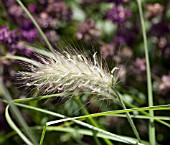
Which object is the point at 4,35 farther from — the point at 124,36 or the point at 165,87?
the point at 165,87

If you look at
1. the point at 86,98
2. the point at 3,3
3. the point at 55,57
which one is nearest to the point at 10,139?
the point at 86,98

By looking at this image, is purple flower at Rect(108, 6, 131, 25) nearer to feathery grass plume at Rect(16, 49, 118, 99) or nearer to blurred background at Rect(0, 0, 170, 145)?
blurred background at Rect(0, 0, 170, 145)

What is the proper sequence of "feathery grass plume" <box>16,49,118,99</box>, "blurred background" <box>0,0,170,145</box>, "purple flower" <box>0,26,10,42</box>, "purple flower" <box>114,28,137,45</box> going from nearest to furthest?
"feathery grass plume" <box>16,49,118,99</box> < "purple flower" <box>0,26,10,42</box> < "blurred background" <box>0,0,170,145</box> < "purple flower" <box>114,28,137,45</box>

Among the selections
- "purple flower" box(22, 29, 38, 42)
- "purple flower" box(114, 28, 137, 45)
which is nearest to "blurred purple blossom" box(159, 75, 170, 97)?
"purple flower" box(114, 28, 137, 45)

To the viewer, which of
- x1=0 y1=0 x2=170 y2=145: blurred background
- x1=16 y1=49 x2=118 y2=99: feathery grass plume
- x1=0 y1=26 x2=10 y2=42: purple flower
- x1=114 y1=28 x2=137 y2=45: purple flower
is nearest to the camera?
x1=16 y1=49 x2=118 y2=99: feathery grass plume

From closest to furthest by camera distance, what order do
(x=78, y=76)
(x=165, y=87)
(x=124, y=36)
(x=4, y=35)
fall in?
(x=78, y=76), (x=4, y=35), (x=165, y=87), (x=124, y=36)

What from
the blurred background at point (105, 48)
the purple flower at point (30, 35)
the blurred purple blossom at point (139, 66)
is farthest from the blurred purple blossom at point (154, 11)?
the purple flower at point (30, 35)

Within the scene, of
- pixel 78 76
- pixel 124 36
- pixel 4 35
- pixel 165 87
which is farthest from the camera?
pixel 124 36

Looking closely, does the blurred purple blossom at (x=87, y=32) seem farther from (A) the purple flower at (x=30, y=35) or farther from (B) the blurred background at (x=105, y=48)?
(A) the purple flower at (x=30, y=35)

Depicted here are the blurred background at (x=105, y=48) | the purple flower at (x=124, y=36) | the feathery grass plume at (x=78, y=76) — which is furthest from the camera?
the purple flower at (x=124, y=36)

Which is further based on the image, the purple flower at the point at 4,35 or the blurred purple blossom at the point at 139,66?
the blurred purple blossom at the point at 139,66

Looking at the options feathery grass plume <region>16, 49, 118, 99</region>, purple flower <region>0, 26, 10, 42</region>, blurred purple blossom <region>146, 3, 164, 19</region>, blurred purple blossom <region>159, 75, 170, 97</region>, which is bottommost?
blurred purple blossom <region>159, 75, 170, 97</region>

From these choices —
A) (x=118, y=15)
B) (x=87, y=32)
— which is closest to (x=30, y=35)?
(x=87, y=32)
